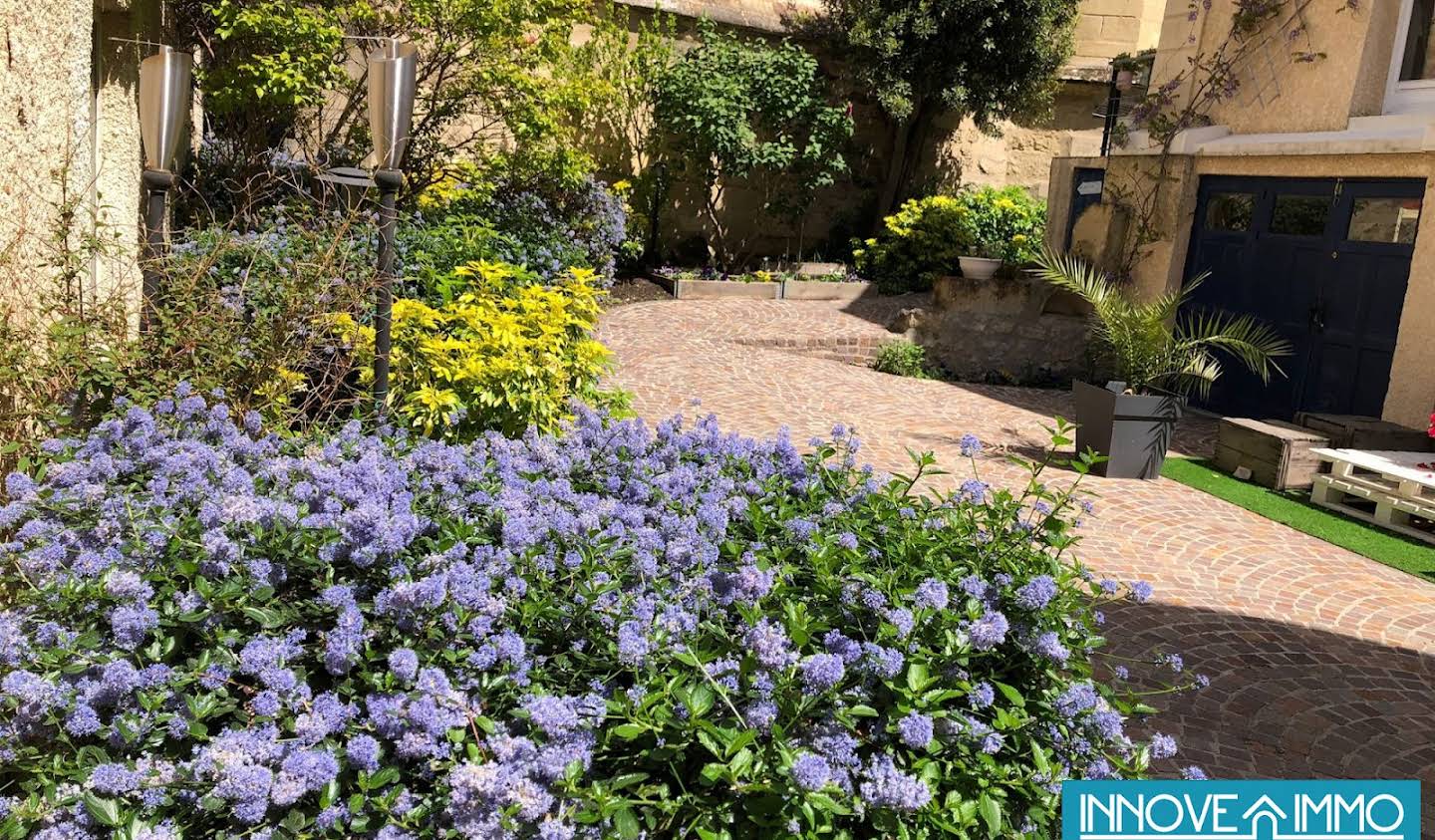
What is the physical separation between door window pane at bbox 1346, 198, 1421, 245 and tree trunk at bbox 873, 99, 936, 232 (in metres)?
7.94

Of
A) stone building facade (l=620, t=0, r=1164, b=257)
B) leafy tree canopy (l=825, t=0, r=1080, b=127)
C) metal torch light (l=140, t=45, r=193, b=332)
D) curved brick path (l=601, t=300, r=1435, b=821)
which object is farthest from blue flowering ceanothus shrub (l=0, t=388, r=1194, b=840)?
stone building facade (l=620, t=0, r=1164, b=257)

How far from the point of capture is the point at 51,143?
4.57m

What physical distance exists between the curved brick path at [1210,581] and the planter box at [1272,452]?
0.80 m

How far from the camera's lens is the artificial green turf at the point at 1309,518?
6645 mm

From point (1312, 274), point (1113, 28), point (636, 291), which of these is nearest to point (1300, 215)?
point (1312, 274)

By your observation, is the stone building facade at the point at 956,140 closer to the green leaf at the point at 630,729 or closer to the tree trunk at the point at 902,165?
the tree trunk at the point at 902,165

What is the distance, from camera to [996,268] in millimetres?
13938

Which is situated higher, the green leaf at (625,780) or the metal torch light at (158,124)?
the metal torch light at (158,124)

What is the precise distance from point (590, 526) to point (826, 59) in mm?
14943

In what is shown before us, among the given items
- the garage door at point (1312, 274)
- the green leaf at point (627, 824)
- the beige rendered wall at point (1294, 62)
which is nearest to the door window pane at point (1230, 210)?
the garage door at point (1312, 274)

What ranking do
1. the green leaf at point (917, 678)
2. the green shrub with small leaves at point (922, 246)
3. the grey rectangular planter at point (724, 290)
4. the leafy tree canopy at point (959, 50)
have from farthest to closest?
the green shrub with small leaves at point (922, 246) < the leafy tree canopy at point (959, 50) < the grey rectangular planter at point (724, 290) < the green leaf at point (917, 678)

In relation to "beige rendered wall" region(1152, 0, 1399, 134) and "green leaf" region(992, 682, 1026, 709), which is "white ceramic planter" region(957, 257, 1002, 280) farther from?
"green leaf" region(992, 682, 1026, 709)

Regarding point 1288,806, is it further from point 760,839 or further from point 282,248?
point 282,248

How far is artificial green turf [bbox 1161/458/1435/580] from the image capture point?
664 centimetres
